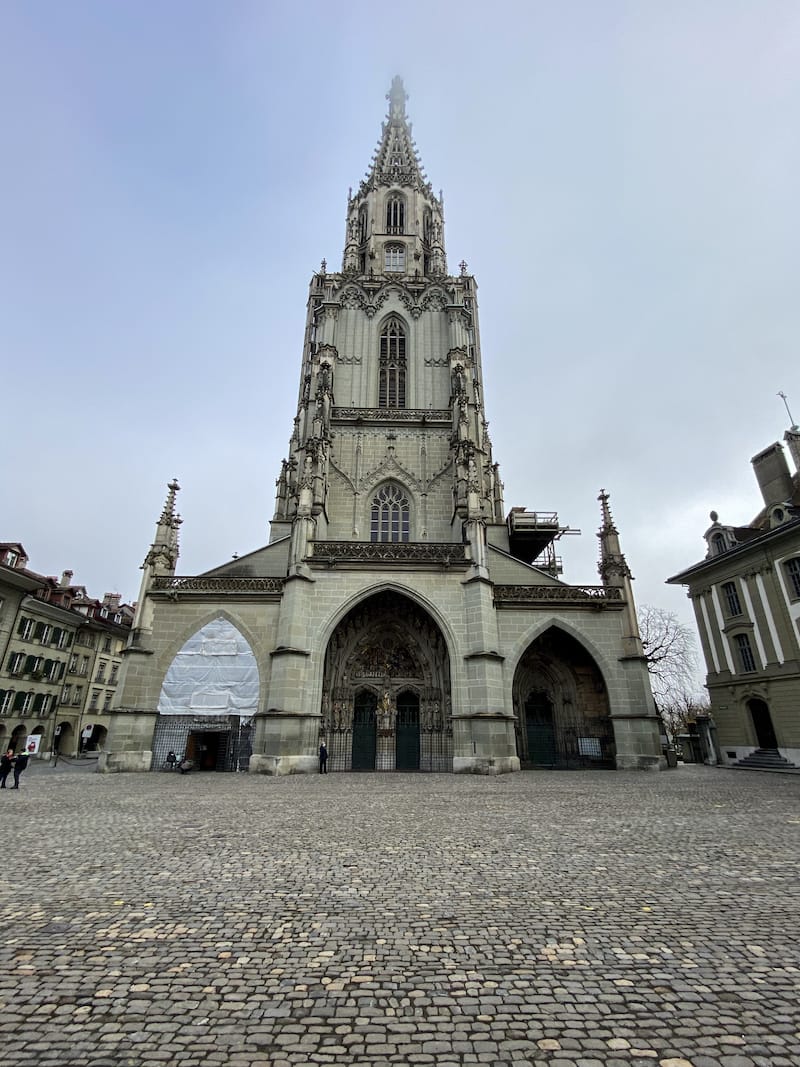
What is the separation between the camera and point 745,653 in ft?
75.0

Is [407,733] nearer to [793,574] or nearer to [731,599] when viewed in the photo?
[731,599]

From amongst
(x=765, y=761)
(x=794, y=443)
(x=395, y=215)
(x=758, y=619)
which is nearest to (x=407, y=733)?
(x=765, y=761)

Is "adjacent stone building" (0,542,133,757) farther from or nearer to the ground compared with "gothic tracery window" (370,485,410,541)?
nearer to the ground

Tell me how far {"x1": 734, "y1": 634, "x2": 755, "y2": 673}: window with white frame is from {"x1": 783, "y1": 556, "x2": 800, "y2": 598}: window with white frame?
310 cm

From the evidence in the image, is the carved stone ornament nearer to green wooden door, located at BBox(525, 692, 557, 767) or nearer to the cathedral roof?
green wooden door, located at BBox(525, 692, 557, 767)

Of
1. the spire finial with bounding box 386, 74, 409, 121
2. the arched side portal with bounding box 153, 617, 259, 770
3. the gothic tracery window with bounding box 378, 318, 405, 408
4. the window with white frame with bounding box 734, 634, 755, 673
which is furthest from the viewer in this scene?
the spire finial with bounding box 386, 74, 409, 121

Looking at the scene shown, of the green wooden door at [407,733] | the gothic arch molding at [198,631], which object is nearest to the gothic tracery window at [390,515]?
the green wooden door at [407,733]

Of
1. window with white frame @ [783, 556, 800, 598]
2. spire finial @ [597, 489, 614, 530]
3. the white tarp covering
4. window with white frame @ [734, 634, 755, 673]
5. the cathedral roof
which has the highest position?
the cathedral roof

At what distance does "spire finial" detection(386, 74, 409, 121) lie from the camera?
5036cm

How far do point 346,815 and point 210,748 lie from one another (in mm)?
12917

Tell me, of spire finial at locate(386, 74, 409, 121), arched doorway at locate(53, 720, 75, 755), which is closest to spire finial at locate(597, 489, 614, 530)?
arched doorway at locate(53, 720, 75, 755)

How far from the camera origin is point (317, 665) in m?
19.1

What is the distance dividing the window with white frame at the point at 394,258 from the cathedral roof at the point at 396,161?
7.16 meters

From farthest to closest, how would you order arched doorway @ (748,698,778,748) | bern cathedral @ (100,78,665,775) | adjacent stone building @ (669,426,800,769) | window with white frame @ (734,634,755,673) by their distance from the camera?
window with white frame @ (734,634,755,673)
arched doorway @ (748,698,778,748)
adjacent stone building @ (669,426,800,769)
bern cathedral @ (100,78,665,775)
